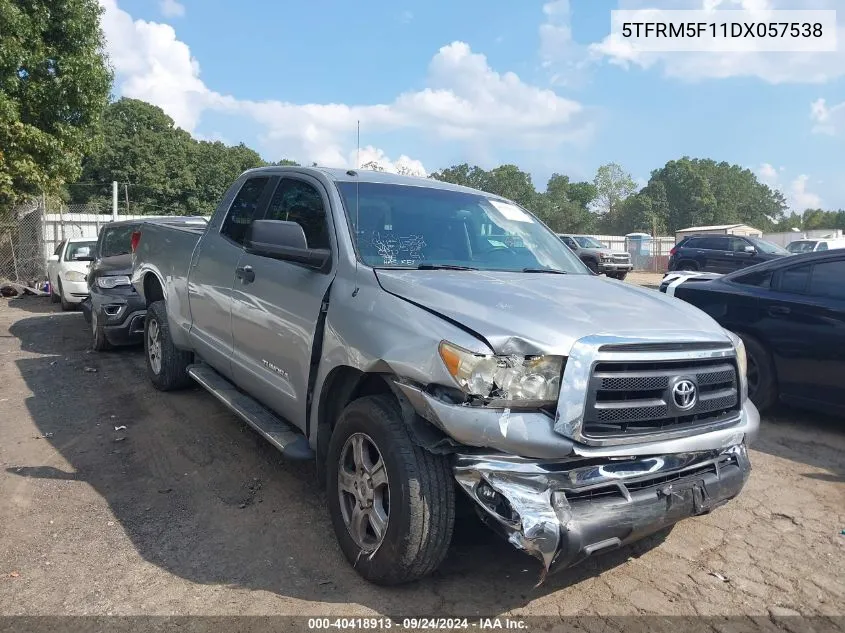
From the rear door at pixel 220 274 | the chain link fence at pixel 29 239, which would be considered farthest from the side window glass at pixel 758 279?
the chain link fence at pixel 29 239

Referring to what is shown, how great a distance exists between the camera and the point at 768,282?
5680mm

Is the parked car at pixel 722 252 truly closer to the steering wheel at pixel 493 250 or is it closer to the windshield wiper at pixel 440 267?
the steering wheel at pixel 493 250

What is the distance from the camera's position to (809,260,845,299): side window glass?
5234 millimetres

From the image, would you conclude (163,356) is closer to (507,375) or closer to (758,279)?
(507,375)

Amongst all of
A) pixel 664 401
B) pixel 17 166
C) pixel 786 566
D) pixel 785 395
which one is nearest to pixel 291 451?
pixel 664 401

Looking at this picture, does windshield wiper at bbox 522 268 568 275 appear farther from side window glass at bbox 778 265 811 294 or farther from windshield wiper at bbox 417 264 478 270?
side window glass at bbox 778 265 811 294

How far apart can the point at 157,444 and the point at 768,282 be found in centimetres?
543

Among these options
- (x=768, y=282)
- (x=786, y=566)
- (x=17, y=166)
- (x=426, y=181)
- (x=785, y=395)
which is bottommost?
(x=786, y=566)

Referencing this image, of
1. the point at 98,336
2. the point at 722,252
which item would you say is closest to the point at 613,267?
the point at 722,252

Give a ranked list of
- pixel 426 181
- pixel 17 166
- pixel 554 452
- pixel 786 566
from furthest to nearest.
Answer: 1. pixel 17 166
2. pixel 426 181
3. pixel 786 566
4. pixel 554 452

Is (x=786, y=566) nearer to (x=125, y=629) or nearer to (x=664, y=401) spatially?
(x=664, y=401)

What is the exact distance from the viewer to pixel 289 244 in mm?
3387

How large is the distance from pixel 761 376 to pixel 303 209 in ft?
13.8

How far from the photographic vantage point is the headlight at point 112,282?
7.73m
